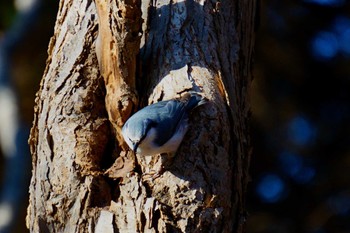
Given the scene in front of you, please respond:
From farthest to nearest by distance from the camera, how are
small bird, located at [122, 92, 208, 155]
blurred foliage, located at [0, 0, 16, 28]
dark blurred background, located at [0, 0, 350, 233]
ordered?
dark blurred background, located at [0, 0, 350, 233]
blurred foliage, located at [0, 0, 16, 28]
small bird, located at [122, 92, 208, 155]

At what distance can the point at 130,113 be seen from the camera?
8.17 ft

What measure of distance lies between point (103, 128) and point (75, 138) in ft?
0.27

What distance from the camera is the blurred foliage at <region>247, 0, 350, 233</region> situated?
4.84m

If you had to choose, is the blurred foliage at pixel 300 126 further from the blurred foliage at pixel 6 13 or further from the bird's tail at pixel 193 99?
the bird's tail at pixel 193 99

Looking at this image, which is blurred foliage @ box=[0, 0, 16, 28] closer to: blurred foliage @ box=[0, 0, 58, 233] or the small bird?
blurred foliage @ box=[0, 0, 58, 233]

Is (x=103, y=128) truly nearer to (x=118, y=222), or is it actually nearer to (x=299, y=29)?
(x=118, y=222)

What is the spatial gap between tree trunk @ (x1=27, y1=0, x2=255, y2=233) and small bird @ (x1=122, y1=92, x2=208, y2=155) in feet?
0.12

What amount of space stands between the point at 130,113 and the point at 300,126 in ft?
8.53

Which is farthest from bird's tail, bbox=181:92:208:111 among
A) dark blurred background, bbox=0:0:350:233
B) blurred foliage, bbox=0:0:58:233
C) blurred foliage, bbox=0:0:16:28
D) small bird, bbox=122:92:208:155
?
dark blurred background, bbox=0:0:350:233

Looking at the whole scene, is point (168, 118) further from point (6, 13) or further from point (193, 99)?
point (6, 13)

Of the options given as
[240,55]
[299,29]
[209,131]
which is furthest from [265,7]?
[209,131]

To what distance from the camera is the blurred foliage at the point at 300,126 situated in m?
4.84

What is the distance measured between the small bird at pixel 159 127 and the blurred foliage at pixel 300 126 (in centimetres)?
251

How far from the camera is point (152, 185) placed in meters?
2.32
